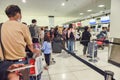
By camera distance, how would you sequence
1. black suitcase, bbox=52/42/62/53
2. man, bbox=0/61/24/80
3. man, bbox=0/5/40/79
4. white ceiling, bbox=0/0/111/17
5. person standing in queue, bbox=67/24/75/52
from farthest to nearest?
1. white ceiling, bbox=0/0/111/17
2. black suitcase, bbox=52/42/62/53
3. person standing in queue, bbox=67/24/75/52
4. man, bbox=0/5/40/79
5. man, bbox=0/61/24/80

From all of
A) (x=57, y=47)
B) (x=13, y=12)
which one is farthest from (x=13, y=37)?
(x=57, y=47)

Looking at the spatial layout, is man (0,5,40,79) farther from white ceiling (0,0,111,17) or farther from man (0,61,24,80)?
white ceiling (0,0,111,17)

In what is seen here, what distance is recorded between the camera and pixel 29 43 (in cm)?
180

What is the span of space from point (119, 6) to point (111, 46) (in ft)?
5.57

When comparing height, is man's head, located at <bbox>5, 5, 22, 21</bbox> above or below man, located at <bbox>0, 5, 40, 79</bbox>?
above

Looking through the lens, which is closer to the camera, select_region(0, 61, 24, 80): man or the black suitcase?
select_region(0, 61, 24, 80): man

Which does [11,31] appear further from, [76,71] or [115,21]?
[115,21]

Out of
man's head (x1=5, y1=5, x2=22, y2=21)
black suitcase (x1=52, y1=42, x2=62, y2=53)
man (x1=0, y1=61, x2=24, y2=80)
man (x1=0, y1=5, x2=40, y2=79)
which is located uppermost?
man's head (x1=5, y1=5, x2=22, y2=21)

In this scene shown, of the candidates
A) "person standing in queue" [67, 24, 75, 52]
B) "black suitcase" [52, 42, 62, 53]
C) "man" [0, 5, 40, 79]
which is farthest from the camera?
"black suitcase" [52, 42, 62, 53]

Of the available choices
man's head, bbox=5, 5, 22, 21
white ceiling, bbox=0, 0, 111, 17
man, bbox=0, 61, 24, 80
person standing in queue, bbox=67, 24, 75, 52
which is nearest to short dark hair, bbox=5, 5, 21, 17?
man's head, bbox=5, 5, 22, 21

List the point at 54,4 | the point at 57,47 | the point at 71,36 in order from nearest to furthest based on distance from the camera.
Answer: the point at 71,36 < the point at 57,47 < the point at 54,4

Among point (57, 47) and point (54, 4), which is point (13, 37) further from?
point (54, 4)

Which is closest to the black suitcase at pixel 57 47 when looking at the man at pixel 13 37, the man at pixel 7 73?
the man at pixel 13 37

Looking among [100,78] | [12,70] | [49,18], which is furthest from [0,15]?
[12,70]
